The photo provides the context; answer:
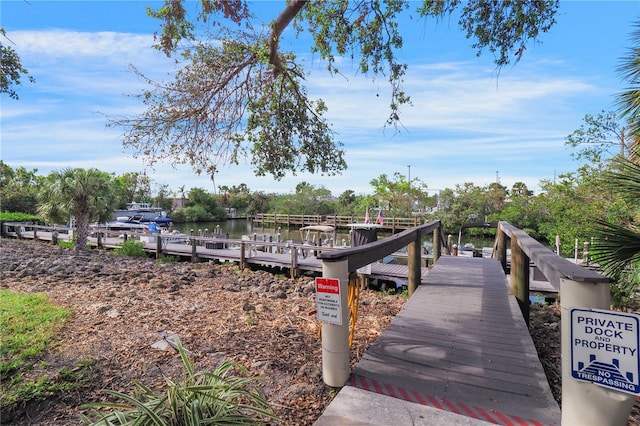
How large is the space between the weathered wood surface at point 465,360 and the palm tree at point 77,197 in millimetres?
13785

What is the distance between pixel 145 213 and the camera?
4856 cm

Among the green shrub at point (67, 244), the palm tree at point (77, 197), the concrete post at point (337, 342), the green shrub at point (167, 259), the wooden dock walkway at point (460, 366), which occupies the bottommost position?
the green shrub at point (167, 259)

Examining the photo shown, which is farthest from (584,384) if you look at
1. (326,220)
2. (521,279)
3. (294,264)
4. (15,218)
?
(326,220)

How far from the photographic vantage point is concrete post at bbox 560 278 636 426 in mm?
1616

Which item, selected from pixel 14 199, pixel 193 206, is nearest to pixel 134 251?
pixel 14 199

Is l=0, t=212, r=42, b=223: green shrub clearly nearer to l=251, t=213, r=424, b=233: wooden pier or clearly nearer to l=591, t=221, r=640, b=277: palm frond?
l=251, t=213, r=424, b=233: wooden pier

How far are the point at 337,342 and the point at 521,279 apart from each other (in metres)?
3.44

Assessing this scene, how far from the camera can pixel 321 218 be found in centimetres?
4397

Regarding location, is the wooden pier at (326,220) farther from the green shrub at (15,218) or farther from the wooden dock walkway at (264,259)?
the green shrub at (15,218)

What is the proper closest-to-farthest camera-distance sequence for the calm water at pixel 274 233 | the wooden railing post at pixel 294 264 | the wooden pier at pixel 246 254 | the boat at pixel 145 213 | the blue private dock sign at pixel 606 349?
the blue private dock sign at pixel 606 349
the wooden pier at pixel 246 254
the wooden railing post at pixel 294 264
the calm water at pixel 274 233
the boat at pixel 145 213

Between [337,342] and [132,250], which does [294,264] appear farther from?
[337,342]

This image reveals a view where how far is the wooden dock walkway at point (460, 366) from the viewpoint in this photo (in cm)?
220

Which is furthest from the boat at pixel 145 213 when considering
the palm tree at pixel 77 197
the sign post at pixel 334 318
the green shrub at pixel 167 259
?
the sign post at pixel 334 318

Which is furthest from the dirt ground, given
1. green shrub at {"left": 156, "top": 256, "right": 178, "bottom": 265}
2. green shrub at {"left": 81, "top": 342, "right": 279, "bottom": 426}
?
green shrub at {"left": 156, "top": 256, "right": 178, "bottom": 265}
